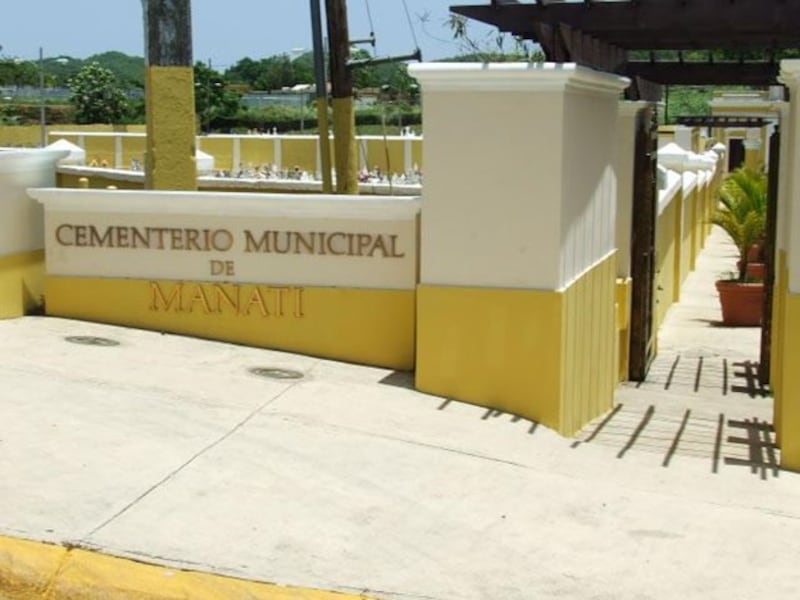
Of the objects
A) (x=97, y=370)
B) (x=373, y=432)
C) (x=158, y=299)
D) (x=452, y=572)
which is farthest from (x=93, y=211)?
(x=452, y=572)

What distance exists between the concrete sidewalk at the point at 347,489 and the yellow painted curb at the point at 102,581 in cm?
2

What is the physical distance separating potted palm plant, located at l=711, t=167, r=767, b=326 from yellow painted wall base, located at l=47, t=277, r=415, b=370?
1064 centimetres

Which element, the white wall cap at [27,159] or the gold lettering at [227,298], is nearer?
the gold lettering at [227,298]

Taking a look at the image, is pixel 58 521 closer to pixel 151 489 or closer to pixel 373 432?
pixel 151 489

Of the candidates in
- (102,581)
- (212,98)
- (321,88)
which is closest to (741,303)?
(321,88)

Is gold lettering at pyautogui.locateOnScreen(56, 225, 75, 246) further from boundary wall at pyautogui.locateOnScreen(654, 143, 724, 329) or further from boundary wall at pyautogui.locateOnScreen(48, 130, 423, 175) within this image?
boundary wall at pyautogui.locateOnScreen(48, 130, 423, 175)

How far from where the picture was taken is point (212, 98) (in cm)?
7100

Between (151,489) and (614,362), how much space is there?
20.6ft

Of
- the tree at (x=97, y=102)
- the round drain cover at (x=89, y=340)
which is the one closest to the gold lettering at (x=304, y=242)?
the round drain cover at (x=89, y=340)

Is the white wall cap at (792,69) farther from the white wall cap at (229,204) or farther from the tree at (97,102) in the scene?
the tree at (97,102)

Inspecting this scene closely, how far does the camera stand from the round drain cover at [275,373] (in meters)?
9.28

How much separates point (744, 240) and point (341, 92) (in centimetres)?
732

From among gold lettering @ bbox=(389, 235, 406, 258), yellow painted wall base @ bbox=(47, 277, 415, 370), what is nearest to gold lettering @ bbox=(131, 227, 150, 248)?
yellow painted wall base @ bbox=(47, 277, 415, 370)

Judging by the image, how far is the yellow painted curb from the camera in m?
5.71
